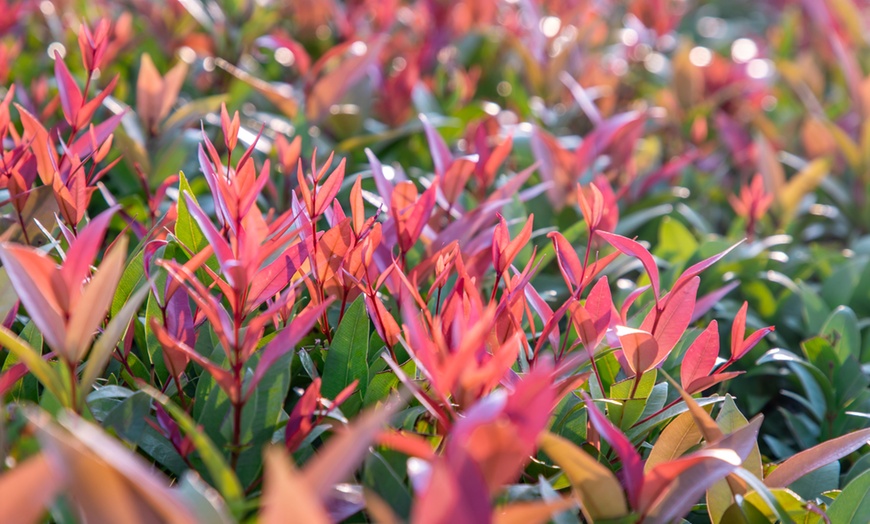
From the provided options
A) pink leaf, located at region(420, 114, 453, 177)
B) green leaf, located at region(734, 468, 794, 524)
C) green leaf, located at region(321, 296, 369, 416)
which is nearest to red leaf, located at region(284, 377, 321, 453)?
green leaf, located at region(321, 296, 369, 416)

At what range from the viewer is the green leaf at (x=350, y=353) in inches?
47.5

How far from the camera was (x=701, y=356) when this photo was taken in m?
1.16

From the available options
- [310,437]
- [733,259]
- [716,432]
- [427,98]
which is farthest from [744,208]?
[310,437]

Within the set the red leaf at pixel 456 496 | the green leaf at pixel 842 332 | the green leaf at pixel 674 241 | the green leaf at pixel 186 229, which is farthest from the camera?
the green leaf at pixel 674 241

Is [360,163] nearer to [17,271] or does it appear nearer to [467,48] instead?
[467,48]

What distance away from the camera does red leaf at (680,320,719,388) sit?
1.15 meters

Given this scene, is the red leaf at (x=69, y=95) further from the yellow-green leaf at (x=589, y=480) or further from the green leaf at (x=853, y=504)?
the green leaf at (x=853, y=504)

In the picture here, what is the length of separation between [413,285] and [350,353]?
0.50 ft

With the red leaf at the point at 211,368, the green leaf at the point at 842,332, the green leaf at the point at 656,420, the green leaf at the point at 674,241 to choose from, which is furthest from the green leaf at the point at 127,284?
the green leaf at the point at 842,332

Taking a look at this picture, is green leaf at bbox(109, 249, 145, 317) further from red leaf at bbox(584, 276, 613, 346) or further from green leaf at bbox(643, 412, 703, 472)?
green leaf at bbox(643, 412, 703, 472)

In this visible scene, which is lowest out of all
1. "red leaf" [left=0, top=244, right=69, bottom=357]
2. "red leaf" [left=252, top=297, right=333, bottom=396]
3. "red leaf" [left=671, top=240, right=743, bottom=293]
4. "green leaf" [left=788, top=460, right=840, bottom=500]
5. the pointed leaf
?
"green leaf" [left=788, top=460, right=840, bottom=500]

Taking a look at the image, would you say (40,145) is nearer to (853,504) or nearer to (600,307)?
(600,307)

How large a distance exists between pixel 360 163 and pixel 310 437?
1144 mm

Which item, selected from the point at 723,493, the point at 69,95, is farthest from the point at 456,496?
the point at 69,95
